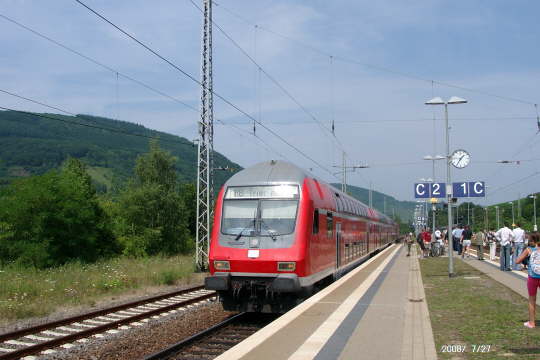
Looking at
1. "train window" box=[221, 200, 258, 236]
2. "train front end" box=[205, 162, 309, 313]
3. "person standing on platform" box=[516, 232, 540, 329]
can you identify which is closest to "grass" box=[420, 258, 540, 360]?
"person standing on platform" box=[516, 232, 540, 329]

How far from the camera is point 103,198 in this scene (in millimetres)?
72500

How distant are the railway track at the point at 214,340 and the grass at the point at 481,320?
3.56 metres

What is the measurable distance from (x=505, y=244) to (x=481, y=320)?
10.7 m

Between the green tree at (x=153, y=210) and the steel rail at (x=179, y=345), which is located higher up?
the green tree at (x=153, y=210)

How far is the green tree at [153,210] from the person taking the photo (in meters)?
57.4

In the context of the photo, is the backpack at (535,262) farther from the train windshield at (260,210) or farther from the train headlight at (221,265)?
the train headlight at (221,265)

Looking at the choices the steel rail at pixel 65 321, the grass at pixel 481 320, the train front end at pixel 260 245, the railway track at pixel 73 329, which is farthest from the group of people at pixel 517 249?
the steel rail at pixel 65 321

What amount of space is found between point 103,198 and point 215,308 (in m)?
62.0

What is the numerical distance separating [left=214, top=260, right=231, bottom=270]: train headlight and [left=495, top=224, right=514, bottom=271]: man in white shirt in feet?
35.4

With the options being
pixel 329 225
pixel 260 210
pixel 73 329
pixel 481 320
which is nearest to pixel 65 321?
pixel 73 329

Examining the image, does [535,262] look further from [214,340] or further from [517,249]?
[517,249]

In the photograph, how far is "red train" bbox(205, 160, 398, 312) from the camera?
37.8ft

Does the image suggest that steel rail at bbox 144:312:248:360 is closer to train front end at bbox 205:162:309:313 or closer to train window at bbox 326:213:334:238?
train front end at bbox 205:162:309:313

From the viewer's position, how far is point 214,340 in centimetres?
995
